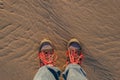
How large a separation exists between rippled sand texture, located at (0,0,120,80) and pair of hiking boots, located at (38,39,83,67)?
0.04 meters

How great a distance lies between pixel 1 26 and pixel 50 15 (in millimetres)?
464

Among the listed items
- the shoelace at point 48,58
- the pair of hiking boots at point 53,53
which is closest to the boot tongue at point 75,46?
the pair of hiking boots at point 53,53

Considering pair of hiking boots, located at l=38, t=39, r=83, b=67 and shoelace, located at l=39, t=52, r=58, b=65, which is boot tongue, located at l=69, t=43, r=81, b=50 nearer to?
pair of hiking boots, located at l=38, t=39, r=83, b=67

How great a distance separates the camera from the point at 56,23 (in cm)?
242

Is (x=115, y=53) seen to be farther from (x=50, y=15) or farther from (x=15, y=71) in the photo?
(x=15, y=71)

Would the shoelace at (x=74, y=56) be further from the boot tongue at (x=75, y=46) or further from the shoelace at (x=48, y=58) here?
the shoelace at (x=48, y=58)

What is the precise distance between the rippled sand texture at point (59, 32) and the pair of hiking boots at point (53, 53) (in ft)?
0.14

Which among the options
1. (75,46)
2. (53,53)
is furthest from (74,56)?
(53,53)

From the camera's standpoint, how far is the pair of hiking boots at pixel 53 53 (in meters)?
2.43

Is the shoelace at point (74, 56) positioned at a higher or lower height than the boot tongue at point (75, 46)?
lower

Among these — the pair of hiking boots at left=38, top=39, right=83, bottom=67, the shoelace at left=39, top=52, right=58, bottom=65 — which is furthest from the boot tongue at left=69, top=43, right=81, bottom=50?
the shoelace at left=39, top=52, right=58, bottom=65

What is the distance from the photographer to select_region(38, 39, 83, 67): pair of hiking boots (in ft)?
7.97


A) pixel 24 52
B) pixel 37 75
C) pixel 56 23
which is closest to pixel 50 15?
pixel 56 23

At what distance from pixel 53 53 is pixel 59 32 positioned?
21 centimetres
